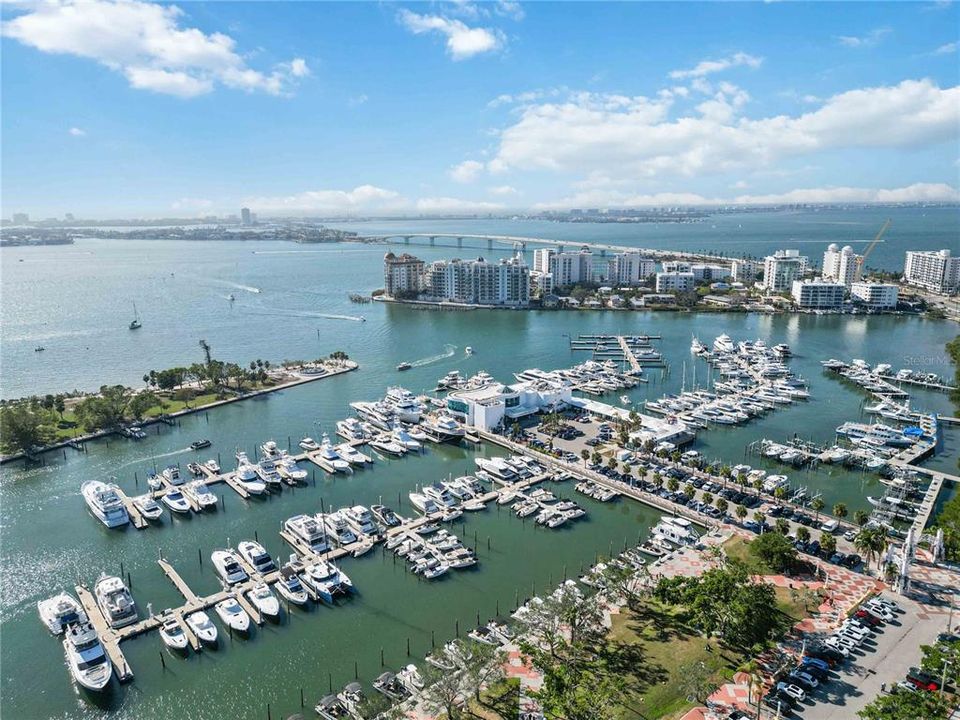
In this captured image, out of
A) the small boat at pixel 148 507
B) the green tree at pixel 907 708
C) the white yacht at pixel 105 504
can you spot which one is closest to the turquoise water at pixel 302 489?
the white yacht at pixel 105 504

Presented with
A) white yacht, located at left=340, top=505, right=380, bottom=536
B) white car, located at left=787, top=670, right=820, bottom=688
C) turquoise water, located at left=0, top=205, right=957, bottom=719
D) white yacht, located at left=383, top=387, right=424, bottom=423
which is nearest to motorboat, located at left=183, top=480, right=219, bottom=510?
turquoise water, located at left=0, top=205, right=957, bottom=719

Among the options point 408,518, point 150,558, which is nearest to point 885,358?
point 408,518

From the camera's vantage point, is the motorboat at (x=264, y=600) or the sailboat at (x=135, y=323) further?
the sailboat at (x=135, y=323)

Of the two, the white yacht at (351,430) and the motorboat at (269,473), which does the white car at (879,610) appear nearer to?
the motorboat at (269,473)

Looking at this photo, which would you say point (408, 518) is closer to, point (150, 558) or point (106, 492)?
point (150, 558)

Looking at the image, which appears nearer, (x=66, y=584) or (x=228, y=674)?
(x=228, y=674)

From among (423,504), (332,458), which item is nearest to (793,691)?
(423,504)
